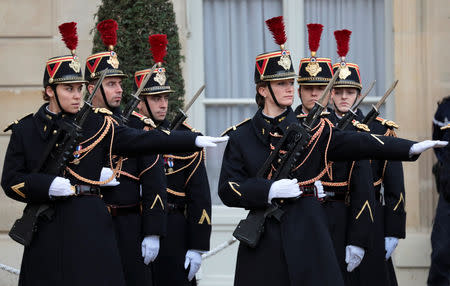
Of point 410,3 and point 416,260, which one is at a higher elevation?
point 410,3

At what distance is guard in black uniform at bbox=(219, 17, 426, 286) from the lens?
585 centimetres

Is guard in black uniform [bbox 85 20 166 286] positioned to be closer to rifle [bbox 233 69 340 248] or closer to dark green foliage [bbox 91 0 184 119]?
rifle [bbox 233 69 340 248]

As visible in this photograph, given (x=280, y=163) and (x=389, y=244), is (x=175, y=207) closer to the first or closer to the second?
(x=389, y=244)

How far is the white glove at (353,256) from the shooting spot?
687 centimetres

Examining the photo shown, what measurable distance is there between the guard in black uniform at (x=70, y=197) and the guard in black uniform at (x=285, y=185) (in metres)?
0.51

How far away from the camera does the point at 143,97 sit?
7910mm

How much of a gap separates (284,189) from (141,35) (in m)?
3.88

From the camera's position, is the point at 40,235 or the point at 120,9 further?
the point at 120,9

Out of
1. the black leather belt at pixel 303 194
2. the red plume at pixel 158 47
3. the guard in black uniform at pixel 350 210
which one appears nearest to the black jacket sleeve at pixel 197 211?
the red plume at pixel 158 47

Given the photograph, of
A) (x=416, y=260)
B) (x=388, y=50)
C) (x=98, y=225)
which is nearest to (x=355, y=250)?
(x=98, y=225)

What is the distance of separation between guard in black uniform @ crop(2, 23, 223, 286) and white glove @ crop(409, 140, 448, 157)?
1.42 meters

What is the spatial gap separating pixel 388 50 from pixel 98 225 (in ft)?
16.5

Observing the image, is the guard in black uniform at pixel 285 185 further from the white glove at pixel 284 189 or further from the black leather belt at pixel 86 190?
the black leather belt at pixel 86 190

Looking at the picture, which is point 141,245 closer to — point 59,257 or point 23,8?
point 59,257
